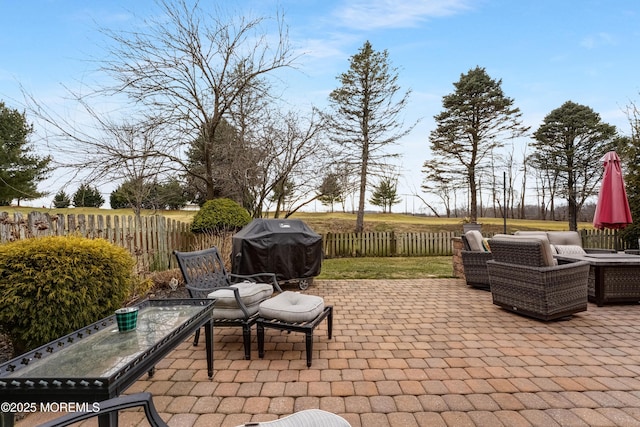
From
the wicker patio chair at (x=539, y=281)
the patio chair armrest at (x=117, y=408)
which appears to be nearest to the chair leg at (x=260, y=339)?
the patio chair armrest at (x=117, y=408)

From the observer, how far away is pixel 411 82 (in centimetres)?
1355

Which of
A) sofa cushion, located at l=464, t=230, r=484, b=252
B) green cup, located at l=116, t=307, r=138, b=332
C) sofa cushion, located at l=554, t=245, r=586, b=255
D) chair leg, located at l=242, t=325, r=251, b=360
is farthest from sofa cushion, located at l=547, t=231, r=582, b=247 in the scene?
green cup, located at l=116, t=307, r=138, b=332

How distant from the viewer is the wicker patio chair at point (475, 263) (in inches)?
212

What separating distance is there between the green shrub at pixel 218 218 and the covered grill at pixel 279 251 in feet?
7.10

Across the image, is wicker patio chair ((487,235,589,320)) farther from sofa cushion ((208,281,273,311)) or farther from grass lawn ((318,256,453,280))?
sofa cushion ((208,281,273,311))

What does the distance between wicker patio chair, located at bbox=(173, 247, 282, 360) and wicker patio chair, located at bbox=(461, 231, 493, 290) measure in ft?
12.6

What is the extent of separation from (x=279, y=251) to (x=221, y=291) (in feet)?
7.43

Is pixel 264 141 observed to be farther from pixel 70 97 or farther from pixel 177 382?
pixel 177 382

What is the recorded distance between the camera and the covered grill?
5.15 metres

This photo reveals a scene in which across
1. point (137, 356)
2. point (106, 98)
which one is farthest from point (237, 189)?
point (137, 356)

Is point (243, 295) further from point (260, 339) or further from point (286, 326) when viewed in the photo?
point (286, 326)

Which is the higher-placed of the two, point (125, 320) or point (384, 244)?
point (125, 320)

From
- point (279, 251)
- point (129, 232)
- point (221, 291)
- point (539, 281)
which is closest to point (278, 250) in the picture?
point (279, 251)

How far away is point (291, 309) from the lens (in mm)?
2811
